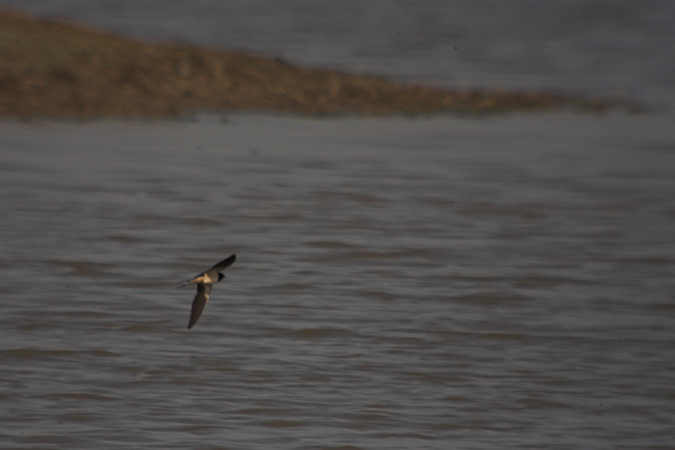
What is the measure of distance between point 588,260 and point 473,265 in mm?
910

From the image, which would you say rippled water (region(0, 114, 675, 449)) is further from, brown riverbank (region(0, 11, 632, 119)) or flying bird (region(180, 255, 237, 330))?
brown riverbank (region(0, 11, 632, 119))

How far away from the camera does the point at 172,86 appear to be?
15.2 m

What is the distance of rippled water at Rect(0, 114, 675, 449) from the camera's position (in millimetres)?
5820

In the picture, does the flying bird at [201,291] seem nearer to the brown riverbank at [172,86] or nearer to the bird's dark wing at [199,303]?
the bird's dark wing at [199,303]

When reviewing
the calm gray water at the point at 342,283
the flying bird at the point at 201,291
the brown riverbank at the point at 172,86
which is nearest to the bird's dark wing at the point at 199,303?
the flying bird at the point at 201,291

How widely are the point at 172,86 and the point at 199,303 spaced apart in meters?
9.34

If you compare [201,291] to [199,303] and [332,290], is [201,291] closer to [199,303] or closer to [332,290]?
[199,303]

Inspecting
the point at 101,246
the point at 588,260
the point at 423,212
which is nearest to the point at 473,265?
the point at 588,260

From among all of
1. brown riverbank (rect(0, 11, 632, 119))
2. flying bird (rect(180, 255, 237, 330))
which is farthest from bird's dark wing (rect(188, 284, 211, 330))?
brown riverbank (rect(0, 11, 632, 119))

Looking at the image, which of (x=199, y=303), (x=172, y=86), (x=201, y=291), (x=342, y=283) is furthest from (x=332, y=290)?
(x=172, y=86)

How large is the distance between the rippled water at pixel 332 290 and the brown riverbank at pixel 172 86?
90 centimetres

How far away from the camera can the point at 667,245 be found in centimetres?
966

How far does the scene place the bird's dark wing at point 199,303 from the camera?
241 inches

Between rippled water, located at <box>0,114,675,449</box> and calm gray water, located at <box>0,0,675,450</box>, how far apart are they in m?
0.02
